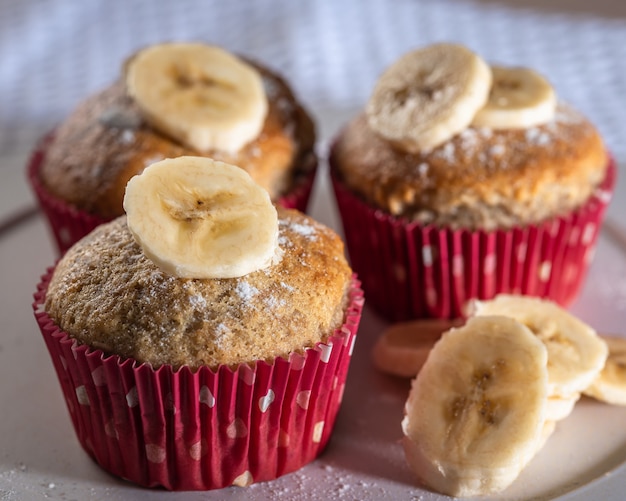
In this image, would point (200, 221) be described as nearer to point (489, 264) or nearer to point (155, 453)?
point (155, 453)

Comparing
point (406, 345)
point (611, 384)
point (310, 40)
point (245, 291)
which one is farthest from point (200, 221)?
point (310, 40)

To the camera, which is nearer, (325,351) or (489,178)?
(325,351)

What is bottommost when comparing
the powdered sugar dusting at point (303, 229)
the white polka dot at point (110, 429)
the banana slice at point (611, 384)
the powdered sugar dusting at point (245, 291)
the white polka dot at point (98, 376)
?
the banana slice at point (611, 384)

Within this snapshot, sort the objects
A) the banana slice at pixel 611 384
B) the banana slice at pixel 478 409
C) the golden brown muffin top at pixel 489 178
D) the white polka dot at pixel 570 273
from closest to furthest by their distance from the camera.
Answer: the banana slice at pixel 478 409, the banana slice at pixel 611 384, the golden brown muffin top at pixel 489 178, the white polka dot at pixel 570 273

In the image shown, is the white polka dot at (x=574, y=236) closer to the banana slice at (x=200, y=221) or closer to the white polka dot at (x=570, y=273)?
the white polka dot at (x=570, y=273)

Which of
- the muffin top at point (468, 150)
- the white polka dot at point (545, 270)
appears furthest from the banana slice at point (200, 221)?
the white polka dot at point (545, 270)
